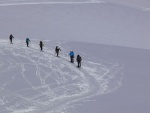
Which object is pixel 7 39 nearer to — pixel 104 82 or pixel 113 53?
pixel 113 53

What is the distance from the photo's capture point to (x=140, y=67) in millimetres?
24484

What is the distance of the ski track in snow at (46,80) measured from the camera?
16750 millimetres

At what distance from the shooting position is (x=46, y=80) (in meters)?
20.3

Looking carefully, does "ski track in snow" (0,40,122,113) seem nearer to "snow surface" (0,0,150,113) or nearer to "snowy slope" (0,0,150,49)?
"snow surface" (0,0,150,113)

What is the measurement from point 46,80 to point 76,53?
22.7ft

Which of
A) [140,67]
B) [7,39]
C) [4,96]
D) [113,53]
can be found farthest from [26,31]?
[4,96]

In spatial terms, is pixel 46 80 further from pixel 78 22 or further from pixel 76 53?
pixel 78 22

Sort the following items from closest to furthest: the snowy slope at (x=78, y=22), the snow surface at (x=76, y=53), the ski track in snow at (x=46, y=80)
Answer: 1. the ski track in snow at (x=46, y=80)
2. the snow surface at (x=76, y=53)
3. the snowy slope at (x=78, y=22)

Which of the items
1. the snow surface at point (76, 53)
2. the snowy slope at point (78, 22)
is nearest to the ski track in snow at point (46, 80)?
the snow surface at point (76, 53)

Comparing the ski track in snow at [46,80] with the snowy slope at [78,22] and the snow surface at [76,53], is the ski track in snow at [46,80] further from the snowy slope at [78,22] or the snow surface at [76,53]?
the snowy slope at [78,22]

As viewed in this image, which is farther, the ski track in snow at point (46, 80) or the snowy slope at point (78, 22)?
the snowy slope at point (78, 22)

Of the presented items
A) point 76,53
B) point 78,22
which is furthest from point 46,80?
point 78,22

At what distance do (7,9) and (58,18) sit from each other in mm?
5887

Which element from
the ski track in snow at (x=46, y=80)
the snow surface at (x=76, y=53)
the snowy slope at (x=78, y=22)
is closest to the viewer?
the ski track in snow at (x=46, y=80)
